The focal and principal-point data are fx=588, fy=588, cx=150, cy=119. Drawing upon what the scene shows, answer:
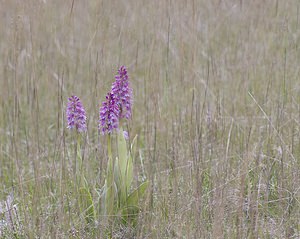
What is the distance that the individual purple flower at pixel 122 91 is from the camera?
229 cm

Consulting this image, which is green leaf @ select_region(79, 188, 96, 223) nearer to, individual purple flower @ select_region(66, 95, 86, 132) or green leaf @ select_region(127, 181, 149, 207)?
green leaf @ select_region(127, 181, 149, 207)

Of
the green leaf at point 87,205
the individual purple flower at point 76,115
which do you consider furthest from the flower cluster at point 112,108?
the green leaf at point 87,205

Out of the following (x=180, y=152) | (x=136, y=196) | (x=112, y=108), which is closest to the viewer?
(x=112, y=108)

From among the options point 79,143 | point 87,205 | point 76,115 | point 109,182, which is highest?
point 76,115

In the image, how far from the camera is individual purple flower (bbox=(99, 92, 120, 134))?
7.39 feet

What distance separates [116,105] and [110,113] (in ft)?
0.13

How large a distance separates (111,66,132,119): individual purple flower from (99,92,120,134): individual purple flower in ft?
0.09

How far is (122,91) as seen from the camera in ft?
7.51

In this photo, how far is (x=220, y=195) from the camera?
229cm

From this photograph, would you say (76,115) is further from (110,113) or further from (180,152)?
(180,152)

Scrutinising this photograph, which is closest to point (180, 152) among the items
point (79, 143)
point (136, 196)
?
point (136, 196)

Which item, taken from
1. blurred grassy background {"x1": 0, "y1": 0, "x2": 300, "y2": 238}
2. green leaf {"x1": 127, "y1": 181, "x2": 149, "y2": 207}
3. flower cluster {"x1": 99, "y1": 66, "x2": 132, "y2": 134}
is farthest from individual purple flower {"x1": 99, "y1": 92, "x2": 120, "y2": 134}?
green leaf {"x1": 127, "y1": 181, "x2": 149, "y2": 207}

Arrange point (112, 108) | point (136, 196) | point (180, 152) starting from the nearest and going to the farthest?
1. point (112, 108)
2. point (136, 196)
3. point (180, 152)

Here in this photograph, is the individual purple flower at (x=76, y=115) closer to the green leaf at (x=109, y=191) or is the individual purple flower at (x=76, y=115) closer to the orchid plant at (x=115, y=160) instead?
the orchid plant at (x=115, y=160)
